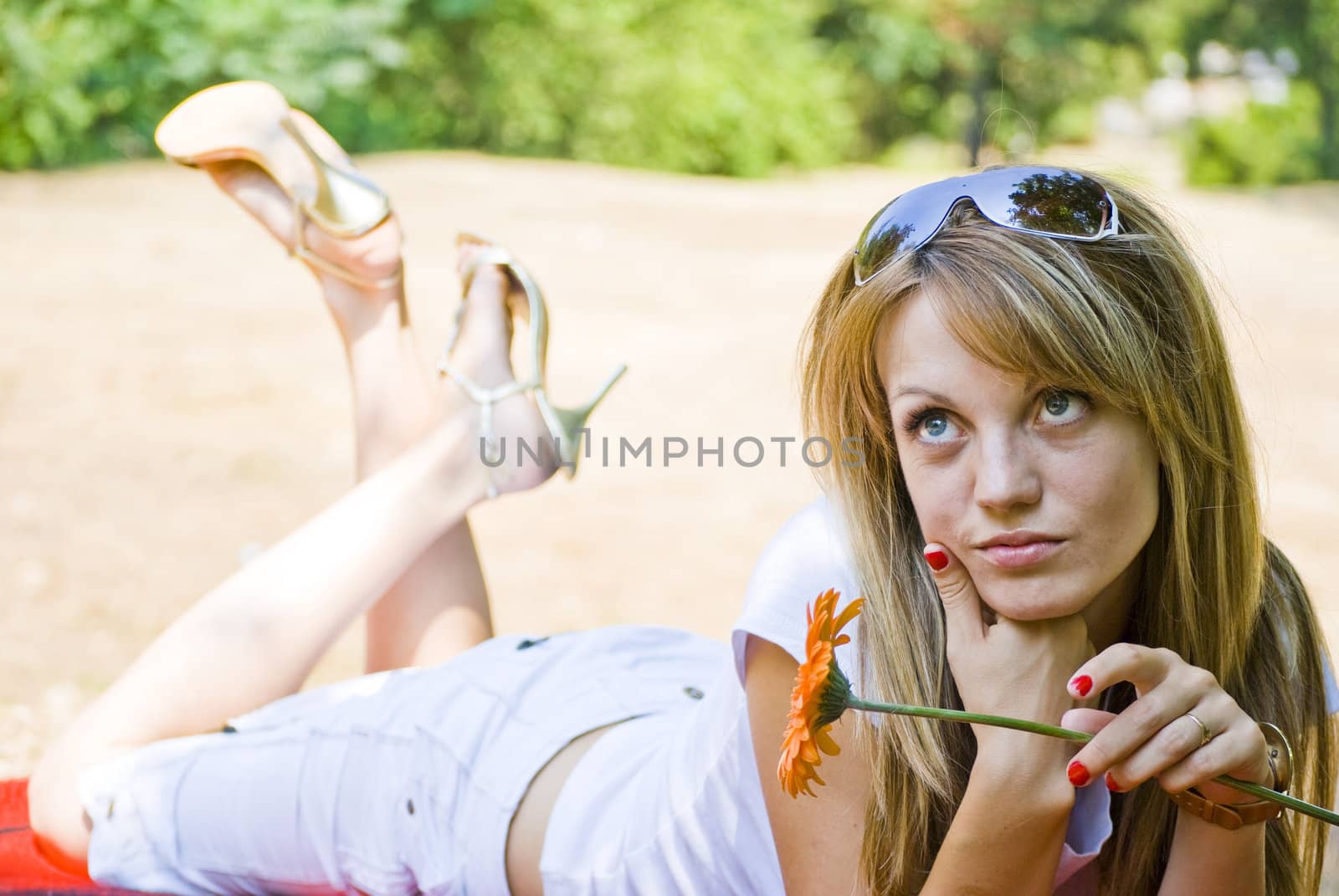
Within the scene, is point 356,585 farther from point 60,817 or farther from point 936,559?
point 936,559

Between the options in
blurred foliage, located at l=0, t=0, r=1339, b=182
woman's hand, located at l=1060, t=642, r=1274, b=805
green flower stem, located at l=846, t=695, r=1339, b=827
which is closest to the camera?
green flower stem, located at l=846, t=695, r=1339, b=827

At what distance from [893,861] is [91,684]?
2785mm

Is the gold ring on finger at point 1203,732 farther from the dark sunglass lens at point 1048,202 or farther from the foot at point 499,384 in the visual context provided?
the foot at point 499,384

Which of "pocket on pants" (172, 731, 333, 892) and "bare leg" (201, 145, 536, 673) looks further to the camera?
"bare leg" (201, 145, 536, 673)

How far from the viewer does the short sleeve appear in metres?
1.45

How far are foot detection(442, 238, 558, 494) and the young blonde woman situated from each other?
528 millimetres

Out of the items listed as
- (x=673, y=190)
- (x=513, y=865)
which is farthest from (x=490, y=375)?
(x=673, y=190)

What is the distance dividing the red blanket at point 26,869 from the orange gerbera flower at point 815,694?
4.84ft

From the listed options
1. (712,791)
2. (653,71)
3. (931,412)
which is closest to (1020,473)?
(931,412)

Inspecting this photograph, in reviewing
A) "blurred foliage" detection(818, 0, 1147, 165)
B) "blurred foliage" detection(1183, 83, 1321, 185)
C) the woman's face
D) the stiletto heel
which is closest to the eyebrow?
the woman's face

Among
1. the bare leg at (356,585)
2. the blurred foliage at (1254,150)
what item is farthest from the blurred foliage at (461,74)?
the bare leg at (356,585)

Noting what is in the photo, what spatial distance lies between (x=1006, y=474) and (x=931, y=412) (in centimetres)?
12

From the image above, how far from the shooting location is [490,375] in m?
2.79

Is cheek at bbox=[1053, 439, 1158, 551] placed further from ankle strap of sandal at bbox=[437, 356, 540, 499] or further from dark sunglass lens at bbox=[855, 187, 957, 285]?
ankle strap of sandal at bbox=[437, 356, 540, 499]
